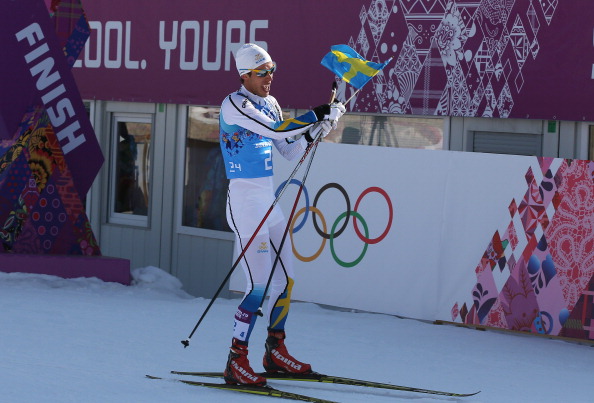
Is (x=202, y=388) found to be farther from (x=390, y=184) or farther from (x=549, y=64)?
(x=549, y=64)

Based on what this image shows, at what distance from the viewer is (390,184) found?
33.7ft

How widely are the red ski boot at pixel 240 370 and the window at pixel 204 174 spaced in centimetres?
695

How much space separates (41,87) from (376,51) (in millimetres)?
3408

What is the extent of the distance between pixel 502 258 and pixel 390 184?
133cm

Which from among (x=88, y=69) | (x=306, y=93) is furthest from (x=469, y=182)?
(x=88, y=69)

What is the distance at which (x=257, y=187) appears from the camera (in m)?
7.01

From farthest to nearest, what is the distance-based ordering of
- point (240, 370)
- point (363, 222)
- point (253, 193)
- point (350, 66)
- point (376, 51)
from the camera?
point (376, 51) → point (363, 222) → point (350, 66) → point (253, 193) → point (240, 370)

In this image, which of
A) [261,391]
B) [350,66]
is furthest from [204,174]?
[261,391]

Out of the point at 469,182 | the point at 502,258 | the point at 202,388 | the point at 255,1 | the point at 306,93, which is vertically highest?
the point at 255,1

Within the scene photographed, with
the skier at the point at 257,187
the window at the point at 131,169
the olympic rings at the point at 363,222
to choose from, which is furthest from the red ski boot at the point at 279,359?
the window at the point at 131,169

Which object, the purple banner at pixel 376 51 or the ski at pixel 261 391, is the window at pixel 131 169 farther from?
the ski at pixel 261 391

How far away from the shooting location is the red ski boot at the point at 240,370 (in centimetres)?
686

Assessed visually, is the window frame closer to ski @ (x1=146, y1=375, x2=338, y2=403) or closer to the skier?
the skier

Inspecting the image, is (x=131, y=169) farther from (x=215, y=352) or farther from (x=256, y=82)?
(x=256, y=82)
